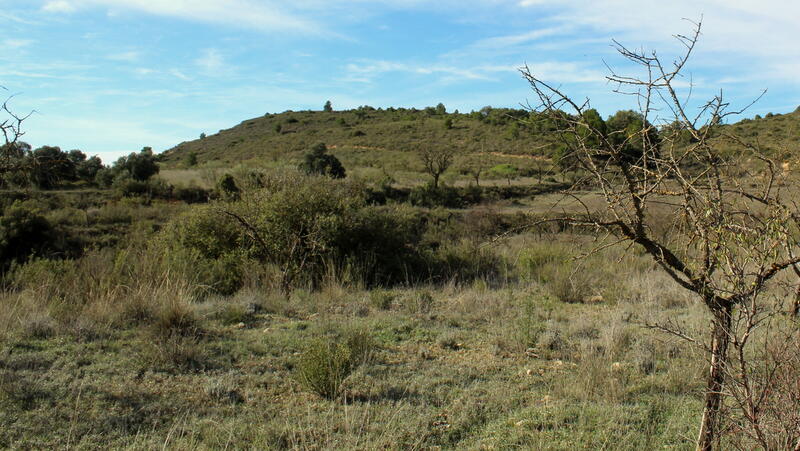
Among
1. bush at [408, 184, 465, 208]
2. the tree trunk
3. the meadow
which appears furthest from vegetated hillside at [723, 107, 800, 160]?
bush at [408, 184, 465, 208]

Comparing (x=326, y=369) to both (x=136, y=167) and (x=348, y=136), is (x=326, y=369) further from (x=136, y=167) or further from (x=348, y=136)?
(x=348, y=136)

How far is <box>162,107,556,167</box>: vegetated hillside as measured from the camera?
6562 centimetres

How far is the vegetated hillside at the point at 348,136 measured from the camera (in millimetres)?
65625

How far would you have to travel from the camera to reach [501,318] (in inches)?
308

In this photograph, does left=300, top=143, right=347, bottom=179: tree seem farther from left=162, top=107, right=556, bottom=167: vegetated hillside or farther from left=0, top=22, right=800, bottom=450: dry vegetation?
left=0, top=22, right=800, bottom=450: dry vegetation

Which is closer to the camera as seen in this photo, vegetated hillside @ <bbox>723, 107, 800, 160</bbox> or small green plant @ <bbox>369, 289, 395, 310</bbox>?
vegetated hillside @ <bbox>723, 107, 800, 160</bbox>

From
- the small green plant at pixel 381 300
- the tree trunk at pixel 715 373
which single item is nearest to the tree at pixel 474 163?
the small green plant at pixel 381 300

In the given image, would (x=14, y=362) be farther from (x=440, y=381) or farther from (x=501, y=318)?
(x=501, y=318)

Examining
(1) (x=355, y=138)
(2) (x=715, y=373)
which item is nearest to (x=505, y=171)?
(1) (x=355, y=138)

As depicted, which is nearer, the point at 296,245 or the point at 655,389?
the point at 655,389

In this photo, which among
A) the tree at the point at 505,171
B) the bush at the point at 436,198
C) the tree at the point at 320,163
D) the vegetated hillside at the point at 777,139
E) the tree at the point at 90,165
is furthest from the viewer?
the tree at the point at 505,171

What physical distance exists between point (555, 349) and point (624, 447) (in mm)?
2580

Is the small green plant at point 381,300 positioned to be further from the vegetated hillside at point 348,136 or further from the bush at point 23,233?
the vegetated hillside at point 348,136

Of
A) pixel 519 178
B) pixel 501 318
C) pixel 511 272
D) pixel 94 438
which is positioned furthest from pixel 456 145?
pixel 94 438
